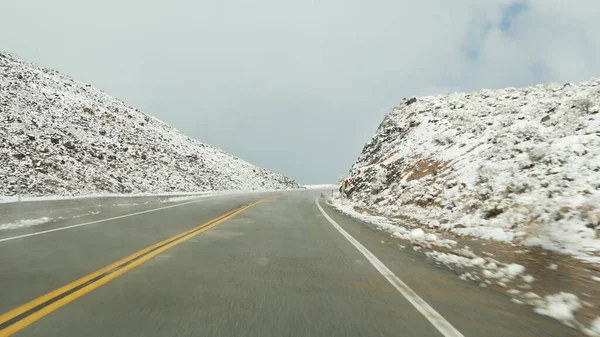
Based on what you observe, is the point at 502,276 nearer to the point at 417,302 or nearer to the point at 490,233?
the point at 417,302

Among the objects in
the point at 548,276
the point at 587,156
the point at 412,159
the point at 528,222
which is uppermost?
the point at 412,159

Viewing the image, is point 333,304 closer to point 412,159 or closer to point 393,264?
point 393,264

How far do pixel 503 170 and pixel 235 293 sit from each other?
1207 centimetres

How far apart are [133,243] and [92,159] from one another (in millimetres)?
42790

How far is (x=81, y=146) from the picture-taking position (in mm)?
47281

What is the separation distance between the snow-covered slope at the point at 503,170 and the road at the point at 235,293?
139 inches

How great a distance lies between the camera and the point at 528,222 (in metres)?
10.1

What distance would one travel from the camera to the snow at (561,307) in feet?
14.3

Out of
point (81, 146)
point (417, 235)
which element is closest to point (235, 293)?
point (417, 235)

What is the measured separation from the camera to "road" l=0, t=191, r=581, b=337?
369cm

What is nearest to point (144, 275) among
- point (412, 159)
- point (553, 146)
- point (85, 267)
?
point (85, 267)

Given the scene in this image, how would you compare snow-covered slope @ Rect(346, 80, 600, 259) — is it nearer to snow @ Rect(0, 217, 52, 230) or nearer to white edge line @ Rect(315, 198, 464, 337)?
white edge line @ Rect(315, 198, 464, 337)

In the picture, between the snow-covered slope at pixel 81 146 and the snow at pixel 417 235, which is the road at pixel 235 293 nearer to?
the snow at pixel 417 235

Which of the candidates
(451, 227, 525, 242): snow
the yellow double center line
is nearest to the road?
the yellow double center line
